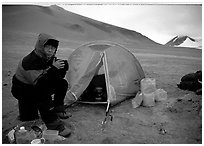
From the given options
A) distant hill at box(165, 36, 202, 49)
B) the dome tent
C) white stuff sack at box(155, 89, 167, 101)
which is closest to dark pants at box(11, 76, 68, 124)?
the dome tent

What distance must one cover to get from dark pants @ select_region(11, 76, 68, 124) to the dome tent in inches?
15.0

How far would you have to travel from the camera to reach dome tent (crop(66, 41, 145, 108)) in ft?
8.80

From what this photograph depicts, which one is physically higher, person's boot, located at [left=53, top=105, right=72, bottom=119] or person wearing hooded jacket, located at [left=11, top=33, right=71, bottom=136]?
person wearing hooded jacket, located at [left=11, top=33, right=71, bottom=136]

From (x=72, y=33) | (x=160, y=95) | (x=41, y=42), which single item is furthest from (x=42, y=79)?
(x=72, y=33)

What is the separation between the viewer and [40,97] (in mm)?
1989

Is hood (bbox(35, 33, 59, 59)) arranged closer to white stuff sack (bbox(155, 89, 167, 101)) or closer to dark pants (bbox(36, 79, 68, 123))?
dark pants (bbox(36, 79, 68, 123))

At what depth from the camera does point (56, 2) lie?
6.83 ft

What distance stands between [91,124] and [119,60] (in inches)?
36.9

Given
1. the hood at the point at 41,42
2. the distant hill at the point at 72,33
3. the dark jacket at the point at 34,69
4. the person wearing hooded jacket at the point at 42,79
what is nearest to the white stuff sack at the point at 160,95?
the person wearing hooded jacket at the point at 42,79

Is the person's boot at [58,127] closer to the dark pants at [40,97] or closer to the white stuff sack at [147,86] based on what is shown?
the dark pants at [40,97]

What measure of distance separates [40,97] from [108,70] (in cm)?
97

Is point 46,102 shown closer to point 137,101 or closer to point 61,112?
point 61,112

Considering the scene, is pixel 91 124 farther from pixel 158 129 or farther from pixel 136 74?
pixel 136 74

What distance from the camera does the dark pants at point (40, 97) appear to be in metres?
1.99
